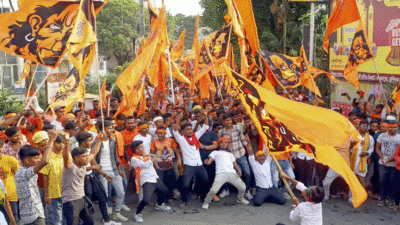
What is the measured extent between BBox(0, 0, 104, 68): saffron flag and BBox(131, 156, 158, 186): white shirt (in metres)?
2.03

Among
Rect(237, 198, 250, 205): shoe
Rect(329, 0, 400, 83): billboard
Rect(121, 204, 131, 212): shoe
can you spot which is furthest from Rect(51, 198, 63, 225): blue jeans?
Rect(329, 0, 400, 83): billboard

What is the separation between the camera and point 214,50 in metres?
11.4

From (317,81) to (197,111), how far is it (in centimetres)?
1162

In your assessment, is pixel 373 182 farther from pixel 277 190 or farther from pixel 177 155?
pixel 177 155

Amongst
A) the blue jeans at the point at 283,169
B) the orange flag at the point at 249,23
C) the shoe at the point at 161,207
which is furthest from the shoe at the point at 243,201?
the orange flag at the point at 249,23

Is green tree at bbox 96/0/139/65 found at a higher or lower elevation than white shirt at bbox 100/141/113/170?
higher

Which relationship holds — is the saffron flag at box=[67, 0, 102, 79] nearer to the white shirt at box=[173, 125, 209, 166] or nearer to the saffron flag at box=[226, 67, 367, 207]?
the white shirt at box=[173, 125, 209, 166]

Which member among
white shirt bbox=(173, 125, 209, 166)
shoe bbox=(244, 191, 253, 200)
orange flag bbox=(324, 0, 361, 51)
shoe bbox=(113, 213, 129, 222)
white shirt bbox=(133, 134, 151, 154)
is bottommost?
shoe bbox=(244, 191, 253, 200)

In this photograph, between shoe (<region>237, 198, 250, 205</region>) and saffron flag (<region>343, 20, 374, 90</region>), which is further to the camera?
saffron flag (<region>343, 20, 374, 90</region>)

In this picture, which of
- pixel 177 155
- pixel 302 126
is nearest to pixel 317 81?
pixel 177 155

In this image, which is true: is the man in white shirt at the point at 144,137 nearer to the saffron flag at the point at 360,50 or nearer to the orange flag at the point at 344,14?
the orange flag at the point at 344,14

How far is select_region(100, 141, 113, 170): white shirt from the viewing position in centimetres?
656

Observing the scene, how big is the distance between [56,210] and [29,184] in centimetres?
84

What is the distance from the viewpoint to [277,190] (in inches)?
309
